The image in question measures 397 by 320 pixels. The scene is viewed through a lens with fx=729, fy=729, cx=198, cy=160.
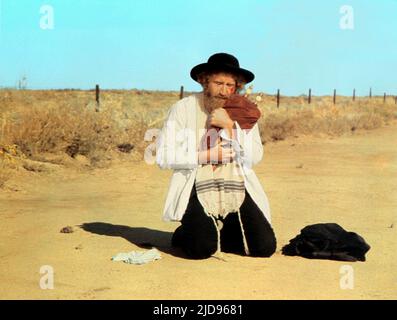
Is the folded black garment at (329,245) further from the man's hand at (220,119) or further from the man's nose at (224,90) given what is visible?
the man's nose at (224,90)

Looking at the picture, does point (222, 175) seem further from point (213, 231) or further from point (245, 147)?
point (213, 231)

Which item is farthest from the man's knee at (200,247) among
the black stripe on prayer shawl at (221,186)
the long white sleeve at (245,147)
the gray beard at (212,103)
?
the gray beard at (212,103)

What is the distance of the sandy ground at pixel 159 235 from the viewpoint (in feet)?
16.0

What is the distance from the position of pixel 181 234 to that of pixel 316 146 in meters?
12.0

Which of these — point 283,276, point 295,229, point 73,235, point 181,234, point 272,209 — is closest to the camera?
point 283,276

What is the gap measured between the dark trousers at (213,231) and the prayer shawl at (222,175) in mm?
54

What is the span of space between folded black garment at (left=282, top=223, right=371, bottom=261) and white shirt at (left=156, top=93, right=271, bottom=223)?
40 cm

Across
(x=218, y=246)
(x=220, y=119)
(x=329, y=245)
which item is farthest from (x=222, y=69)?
(x=329, y=245)

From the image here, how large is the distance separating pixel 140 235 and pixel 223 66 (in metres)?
1.98

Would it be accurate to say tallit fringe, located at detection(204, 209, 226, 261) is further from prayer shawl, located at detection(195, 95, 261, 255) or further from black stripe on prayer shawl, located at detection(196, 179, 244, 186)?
black stripe on prayer shawl, located at detection(196, 179, 244, 186)

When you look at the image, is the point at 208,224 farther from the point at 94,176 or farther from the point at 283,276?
the point at 94,176
